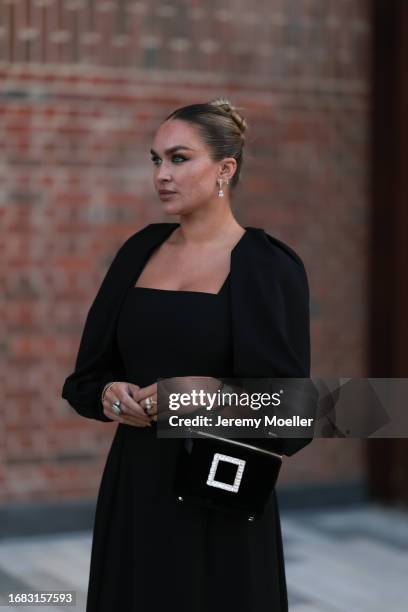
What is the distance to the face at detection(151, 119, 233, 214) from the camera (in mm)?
3135

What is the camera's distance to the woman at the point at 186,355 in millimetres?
3074

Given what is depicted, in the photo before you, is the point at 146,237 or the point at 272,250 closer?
the point at 272,250

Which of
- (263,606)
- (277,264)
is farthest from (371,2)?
(263,606)

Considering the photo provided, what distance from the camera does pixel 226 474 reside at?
298 cm

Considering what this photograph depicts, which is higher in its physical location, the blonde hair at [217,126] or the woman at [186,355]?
the blonde hair at [217,126]

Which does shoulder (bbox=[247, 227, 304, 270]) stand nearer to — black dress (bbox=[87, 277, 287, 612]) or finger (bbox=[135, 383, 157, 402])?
black dress (bbox=[87, 277, 287, 612])

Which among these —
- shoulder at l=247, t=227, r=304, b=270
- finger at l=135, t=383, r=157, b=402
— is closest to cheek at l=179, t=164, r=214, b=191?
shoulder at l=247, t=227, r=304, b=270

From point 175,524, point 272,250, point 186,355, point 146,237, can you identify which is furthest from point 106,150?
point 175,524

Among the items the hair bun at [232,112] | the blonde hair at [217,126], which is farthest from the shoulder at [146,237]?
the hair bun at [232,112]

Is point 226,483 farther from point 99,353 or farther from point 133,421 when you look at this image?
point 99,353

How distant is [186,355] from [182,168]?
20.6 inches

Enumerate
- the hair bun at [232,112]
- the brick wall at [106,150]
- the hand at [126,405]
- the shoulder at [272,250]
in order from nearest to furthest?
the hand at [126,405], the shoulder at [272,250], the hair bun at [232,112], the brick wall at [106,150]

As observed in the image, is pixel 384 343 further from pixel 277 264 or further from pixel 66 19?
pixel 277 264

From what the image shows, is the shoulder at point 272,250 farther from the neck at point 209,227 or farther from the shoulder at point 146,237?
the shoulder at point 146,237
